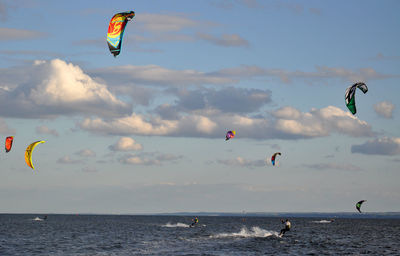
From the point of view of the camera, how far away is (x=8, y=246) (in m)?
52.7

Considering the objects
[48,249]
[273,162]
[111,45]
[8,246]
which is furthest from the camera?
[273,162]

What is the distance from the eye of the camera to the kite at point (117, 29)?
2984 centimetres

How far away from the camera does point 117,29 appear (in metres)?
31.0

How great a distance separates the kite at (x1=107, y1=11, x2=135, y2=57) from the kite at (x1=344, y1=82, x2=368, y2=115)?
1922 centimetres

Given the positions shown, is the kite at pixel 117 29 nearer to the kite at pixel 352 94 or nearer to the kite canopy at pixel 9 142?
the kite at pixel 352 94

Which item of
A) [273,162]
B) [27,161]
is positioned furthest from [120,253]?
[273,162]

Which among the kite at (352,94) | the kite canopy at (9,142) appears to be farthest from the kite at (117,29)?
the kite canopy at (9,142)

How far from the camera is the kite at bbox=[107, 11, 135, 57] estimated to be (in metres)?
29.8

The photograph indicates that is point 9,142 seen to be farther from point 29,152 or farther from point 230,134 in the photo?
point 230,134

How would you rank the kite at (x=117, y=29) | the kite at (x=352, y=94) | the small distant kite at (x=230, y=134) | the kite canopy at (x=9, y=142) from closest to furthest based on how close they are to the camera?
the kite at (x=117, y=29), the kite at (x=352, y=94), the kite canopy at (x=9, y=142), the small distant kite at (x=230, y=134)

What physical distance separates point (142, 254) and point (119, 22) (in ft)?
65.0

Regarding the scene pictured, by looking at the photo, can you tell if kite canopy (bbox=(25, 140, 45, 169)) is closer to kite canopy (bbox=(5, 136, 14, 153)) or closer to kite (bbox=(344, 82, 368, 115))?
kite canopy (bbox=(5, 136, 14, 153))

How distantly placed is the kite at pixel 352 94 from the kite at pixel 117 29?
1922cm

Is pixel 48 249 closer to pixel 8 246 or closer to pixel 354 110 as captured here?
pixel 8 246
